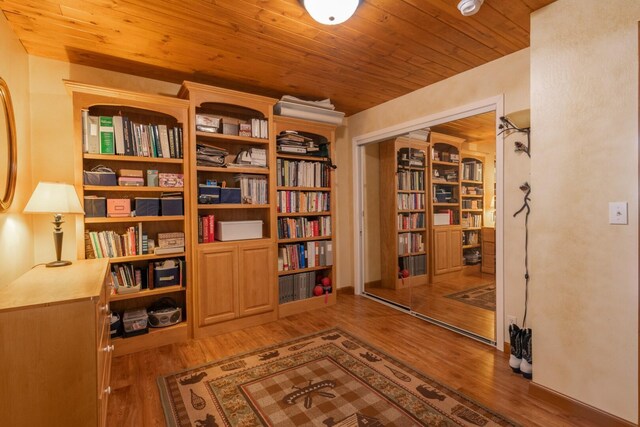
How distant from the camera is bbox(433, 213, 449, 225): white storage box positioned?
11.0 feet

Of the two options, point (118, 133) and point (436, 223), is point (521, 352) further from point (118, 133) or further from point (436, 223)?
point (118, 133)

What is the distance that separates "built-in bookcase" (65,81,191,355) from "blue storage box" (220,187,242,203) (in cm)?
33

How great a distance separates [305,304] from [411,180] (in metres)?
1.92

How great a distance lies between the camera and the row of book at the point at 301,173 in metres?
3.32

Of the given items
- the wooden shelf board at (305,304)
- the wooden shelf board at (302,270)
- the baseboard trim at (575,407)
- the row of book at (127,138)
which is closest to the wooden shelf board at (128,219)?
the row of book at (127,138)

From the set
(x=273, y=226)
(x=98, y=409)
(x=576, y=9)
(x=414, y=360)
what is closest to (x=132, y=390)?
(x=98, y=409)

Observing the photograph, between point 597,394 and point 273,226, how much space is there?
2643mm

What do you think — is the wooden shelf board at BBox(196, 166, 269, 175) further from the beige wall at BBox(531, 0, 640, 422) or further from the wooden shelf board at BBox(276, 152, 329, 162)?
the beige wall at BBox(531, 0, 640, 422)

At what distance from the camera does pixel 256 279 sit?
9.98 feet

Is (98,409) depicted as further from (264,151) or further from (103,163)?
(264,151)

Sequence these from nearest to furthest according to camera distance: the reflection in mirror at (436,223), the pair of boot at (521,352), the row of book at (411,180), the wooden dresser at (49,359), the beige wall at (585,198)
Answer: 1. the wooden dresser at (49,359)
2. the beige wall at (585,198)
3. the pair of boot at (521,352)
4. the reflection in mirror at (436,223)
5. the row of book at (411,180)

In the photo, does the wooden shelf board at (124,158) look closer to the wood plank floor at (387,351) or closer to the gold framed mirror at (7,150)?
the gold framed mirror at (7,150)

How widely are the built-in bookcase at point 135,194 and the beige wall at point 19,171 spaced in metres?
0.31

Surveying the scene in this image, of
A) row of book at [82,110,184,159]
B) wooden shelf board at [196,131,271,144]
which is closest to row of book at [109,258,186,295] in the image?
row of book at [82,110,184,159]
